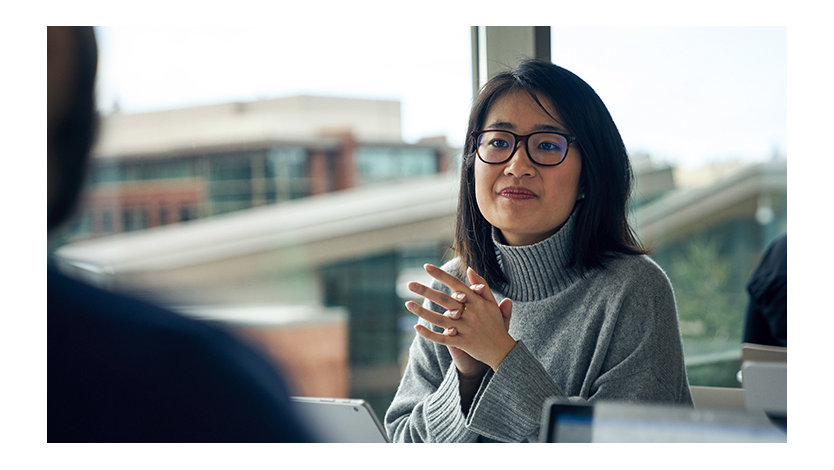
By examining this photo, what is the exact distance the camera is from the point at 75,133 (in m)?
0.42

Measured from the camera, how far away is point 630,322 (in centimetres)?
93

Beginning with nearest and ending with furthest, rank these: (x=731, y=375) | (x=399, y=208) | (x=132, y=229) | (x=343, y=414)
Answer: (x=343, y=414), (x=731, y=375), (x=132, y=229), (x=399, y=208)

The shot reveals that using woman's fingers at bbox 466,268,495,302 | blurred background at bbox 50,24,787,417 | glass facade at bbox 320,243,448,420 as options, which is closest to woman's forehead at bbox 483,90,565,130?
woman's fingers at bbox 466,268,495,302

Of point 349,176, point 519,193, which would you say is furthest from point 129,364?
point 349,176

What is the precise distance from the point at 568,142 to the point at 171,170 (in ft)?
8.47

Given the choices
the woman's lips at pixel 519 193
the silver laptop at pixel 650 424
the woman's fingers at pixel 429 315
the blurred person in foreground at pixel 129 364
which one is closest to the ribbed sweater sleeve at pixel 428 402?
the woman's fingers at pixel 429 315

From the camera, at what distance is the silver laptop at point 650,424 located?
0.50m

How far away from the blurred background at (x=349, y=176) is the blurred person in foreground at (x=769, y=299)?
423 mm

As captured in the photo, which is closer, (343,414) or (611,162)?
(343,414)

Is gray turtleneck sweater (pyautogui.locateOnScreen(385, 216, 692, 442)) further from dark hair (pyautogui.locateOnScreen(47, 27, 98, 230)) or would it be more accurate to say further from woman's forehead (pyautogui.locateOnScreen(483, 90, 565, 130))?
dark hair (pyautogui.locateOnScreen(47, 27, 98, 230))

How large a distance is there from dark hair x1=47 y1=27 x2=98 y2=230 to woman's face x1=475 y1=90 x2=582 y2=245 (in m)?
0.67
